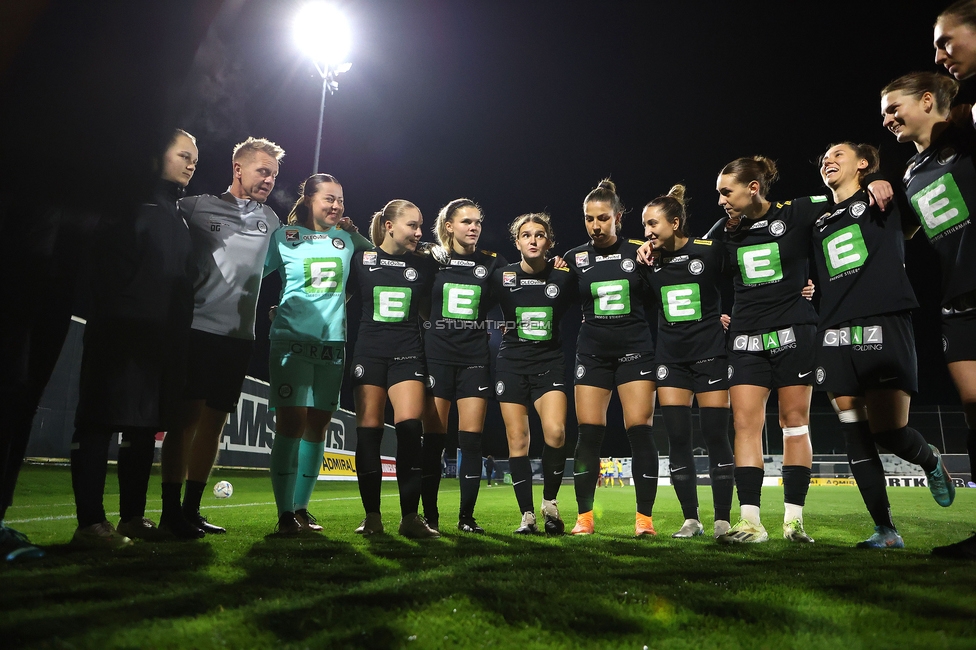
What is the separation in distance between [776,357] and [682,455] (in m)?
1.05

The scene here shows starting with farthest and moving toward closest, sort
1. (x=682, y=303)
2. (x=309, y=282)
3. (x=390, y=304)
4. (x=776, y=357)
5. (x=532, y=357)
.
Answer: (x=532, y=357) → (x=682, y=303) → (x=390, y=304) → (x=309, y=282) → (x=776, y=357)

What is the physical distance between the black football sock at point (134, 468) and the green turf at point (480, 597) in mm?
417

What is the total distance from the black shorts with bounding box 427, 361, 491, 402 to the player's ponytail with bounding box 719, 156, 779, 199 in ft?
7.71

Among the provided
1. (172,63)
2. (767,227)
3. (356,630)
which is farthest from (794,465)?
(172,63)

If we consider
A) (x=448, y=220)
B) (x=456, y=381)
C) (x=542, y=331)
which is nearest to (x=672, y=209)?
(x=542, y=331)

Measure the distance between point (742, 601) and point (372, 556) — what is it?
180cm

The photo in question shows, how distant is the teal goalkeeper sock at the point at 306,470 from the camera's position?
4703 mm

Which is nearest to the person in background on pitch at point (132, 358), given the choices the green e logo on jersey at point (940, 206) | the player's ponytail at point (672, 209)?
the player's ponytail at point (672, 209)

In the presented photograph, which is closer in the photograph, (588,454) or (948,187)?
(948,187)

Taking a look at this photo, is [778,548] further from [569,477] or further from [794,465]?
[569,477]

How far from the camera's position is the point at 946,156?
10.8ft

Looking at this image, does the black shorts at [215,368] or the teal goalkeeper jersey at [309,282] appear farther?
the teal goalkeeper jersey at [309,282]

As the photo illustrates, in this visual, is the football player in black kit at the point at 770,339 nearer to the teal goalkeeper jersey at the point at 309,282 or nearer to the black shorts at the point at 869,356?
the black shorts at the point at 869,356

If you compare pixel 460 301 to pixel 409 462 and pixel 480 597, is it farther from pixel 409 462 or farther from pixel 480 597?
pixel 480 597
